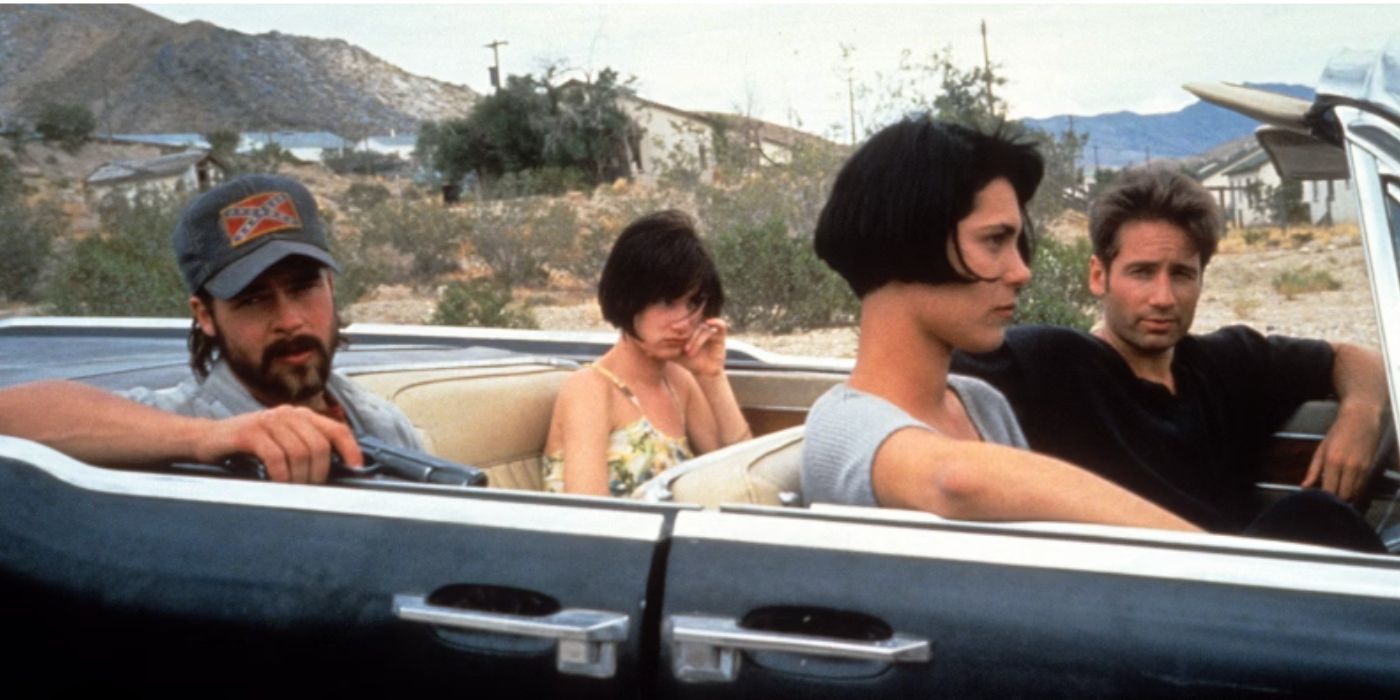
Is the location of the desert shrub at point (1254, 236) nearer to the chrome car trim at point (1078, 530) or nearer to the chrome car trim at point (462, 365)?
the chrome car trim at point (462, 365)

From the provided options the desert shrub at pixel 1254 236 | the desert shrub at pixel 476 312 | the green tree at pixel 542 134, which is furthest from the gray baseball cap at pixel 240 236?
the green tree at pixel 542 134

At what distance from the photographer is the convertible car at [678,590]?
1.67 metres

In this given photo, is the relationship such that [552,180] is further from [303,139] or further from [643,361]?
[303,139]

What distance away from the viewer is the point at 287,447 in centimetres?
222

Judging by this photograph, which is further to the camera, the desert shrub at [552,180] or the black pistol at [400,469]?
the desert shrub at [552,180]

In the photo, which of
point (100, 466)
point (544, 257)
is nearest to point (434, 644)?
point (100, 466)

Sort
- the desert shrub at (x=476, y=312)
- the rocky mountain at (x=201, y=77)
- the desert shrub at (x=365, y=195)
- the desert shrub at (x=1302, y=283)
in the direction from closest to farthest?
the desert shrub at (x=476, y=312) → the desert shrub at (x=1302, y=283) → the desert shrub at (x=365, y=195) → the rocky mountain at (x=201, y=77)

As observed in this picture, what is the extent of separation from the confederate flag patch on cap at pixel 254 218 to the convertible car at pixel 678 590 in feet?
1.90

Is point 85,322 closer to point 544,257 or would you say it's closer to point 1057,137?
point 1057,137

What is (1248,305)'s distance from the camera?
1738 cm

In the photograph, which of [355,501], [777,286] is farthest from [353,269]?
[355,501]

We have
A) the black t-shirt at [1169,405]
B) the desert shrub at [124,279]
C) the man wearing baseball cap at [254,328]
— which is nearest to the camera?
the man wearing baseball cap at [254,328]

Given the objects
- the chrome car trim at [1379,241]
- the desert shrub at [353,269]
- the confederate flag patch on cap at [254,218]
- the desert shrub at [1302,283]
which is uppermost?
the confederate flag patch on cap at [254,218]

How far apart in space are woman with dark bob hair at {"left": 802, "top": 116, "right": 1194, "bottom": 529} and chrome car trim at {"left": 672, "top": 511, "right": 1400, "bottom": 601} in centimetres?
26
